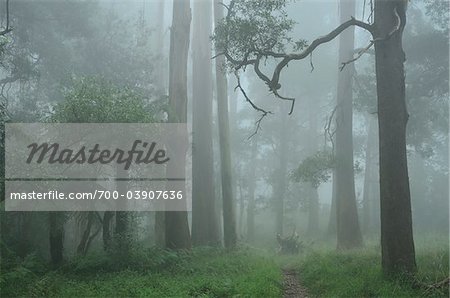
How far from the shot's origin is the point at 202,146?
17609mm

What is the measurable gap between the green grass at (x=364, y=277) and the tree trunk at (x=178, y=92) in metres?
3.63

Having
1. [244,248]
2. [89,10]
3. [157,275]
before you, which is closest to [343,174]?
[244,248]

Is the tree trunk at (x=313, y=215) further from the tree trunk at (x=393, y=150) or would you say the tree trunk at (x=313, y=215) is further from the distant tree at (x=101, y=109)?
the tree trunk at (x=393, y=150)

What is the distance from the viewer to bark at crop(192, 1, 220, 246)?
1683 cm

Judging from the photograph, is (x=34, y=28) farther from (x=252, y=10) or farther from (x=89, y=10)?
(x=252, y=10)

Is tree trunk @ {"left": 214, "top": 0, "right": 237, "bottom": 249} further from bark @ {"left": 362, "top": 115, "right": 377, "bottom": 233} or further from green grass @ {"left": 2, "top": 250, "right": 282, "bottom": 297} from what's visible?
bark @ {"left": 362, "top": 115, "right": 377, "bottom": 233}

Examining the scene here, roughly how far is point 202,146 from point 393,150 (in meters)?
9.75

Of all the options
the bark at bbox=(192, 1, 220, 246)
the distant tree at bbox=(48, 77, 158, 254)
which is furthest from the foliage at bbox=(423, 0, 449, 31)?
the distant tree at bbox=(48, 77, 158, 254)

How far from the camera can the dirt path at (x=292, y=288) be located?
9.20 m

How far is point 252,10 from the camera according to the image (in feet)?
34.4

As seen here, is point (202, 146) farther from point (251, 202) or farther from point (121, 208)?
point (251, 202)

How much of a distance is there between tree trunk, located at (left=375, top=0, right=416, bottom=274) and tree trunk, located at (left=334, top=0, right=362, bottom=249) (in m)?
6.87

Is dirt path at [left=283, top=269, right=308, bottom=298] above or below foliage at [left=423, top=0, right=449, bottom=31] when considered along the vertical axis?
below

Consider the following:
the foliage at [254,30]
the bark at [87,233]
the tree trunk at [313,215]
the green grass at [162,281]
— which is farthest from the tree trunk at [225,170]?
the tree trunk at [313,215]
